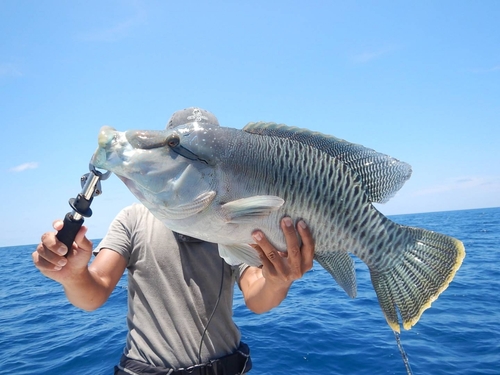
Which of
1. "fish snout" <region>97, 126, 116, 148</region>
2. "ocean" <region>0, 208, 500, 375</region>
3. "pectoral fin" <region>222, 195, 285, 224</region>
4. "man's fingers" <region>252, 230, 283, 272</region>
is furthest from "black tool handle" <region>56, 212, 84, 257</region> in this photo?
"ocean" <region>0, 208, 500, 375</region>

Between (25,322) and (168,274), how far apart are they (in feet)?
38.8

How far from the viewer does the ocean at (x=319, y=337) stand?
6.84 meters

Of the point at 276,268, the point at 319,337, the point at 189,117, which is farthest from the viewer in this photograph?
the point at 319,337

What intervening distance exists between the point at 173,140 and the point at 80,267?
132cm

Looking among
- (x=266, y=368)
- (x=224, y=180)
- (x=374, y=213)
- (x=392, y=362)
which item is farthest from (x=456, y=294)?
(x=224, y=180)

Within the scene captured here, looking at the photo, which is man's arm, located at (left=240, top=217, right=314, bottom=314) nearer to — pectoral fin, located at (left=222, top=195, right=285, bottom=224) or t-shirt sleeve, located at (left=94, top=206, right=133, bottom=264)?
pectoral fin, located at (left=222, top=195, right=285, bottom=224)

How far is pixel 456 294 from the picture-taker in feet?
38.8

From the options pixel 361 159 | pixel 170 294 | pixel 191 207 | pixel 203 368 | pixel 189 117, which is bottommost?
pixel 203 368

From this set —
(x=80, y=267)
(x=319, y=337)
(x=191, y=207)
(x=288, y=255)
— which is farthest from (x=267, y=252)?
(x=319, y=337)

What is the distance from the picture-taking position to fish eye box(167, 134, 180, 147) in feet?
8.13

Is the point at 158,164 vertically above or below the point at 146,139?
below

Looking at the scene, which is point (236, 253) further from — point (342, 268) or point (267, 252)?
point (342, 268)

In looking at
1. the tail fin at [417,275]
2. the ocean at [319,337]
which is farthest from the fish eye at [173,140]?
Answer: the ocean at [319,337]

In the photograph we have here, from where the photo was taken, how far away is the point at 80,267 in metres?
2.79
